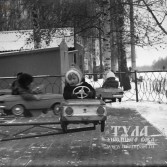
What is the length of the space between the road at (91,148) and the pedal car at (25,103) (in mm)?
404

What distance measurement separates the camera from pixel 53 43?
2494 centimetres

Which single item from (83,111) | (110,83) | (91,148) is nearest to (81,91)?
(83,111)

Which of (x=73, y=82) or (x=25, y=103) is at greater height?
(x=73, y=82)

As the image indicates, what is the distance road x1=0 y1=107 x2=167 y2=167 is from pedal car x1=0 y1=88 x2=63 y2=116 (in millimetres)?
404

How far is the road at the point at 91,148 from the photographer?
673cm

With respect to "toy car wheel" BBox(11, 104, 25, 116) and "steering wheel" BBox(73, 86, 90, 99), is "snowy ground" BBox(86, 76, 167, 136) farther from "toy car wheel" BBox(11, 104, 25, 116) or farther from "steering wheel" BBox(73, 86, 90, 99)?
"steering wheel" BBox(73, 86, 90, 99)

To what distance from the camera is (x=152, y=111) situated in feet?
45.1

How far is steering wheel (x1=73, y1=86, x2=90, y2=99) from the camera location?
6066 mm

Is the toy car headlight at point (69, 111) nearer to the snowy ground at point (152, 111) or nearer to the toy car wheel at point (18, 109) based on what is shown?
the toy car wheel at point (18, 109)

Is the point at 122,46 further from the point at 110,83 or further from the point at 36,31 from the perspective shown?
the point at 110,83

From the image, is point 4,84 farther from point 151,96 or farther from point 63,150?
point 63,150

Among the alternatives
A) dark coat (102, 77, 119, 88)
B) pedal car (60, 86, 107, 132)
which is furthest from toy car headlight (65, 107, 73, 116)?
dark coat (102, 77, 119, 88)

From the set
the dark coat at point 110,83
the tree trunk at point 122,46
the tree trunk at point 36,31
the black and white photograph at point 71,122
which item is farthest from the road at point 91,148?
the tree trunk at point 122,46

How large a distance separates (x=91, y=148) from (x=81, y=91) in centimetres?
213
